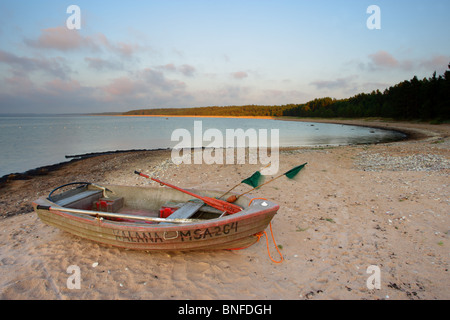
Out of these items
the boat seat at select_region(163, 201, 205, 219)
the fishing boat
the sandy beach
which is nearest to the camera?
the sandy beach

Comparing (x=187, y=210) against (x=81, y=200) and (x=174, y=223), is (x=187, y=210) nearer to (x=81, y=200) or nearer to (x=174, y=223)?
(x=174, y=223)

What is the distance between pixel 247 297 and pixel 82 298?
2909mm

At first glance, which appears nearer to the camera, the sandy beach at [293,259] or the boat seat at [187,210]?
the sandy beach at [293,259]

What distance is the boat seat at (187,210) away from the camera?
5865mm

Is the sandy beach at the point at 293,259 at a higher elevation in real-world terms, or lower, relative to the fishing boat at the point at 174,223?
lower

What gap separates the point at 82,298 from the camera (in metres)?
4.30

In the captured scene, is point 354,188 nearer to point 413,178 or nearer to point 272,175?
point 413,178

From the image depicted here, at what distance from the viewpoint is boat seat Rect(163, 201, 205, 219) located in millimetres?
5865

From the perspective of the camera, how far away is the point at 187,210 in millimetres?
6242

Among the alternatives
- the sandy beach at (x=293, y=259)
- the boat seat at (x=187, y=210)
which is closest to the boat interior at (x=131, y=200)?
the boat seat at (x=187, y=210)

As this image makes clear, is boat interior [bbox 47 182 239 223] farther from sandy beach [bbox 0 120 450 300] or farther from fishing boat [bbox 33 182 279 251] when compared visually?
sandy beach [bbox 0 120 450 300]

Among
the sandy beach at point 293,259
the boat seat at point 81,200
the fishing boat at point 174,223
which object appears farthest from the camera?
the boat seat at point 81,200

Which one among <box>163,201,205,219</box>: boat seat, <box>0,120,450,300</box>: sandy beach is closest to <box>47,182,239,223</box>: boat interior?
<box>163,201,205,219</box>: boat seat

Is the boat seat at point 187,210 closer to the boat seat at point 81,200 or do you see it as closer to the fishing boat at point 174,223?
the fishing boat at point 174,223
